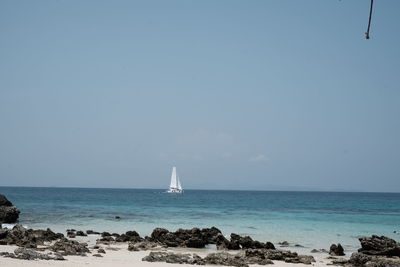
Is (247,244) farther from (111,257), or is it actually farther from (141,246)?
(111,257)

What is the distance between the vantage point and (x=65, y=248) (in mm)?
19953

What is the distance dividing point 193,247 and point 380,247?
928 cm

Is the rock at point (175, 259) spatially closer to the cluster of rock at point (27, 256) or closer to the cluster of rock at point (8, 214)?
the cluster of rock at point (27, 256)

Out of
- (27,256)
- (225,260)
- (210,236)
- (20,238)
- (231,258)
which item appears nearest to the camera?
(27,256)

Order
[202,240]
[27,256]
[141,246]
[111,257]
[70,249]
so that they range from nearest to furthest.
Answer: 1. [27,256]
2. [111,257]
3. [70,249]
4. [141,246]
5. [202,240]

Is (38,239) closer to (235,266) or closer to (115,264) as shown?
(115,264)

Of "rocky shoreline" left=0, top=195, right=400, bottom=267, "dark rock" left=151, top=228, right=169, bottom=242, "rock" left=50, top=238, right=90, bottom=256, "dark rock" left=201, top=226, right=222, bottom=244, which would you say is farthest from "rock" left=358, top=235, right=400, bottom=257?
"rock" left=50, top=238, right=90, bottom=256

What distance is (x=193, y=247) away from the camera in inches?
995

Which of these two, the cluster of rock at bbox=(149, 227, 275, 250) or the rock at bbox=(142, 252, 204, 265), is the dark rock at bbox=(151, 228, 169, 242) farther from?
the rock at bbox=(142, 252, 204, 265)

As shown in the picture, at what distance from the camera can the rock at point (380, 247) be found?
2181 centimetres

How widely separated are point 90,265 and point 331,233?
76.9 ft

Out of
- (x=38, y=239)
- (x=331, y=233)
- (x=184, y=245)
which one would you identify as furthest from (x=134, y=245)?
(x=331, y=233)

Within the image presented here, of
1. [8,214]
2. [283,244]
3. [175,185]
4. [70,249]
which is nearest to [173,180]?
[175,185]

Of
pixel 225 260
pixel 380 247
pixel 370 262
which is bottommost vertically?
pixel 225 260
